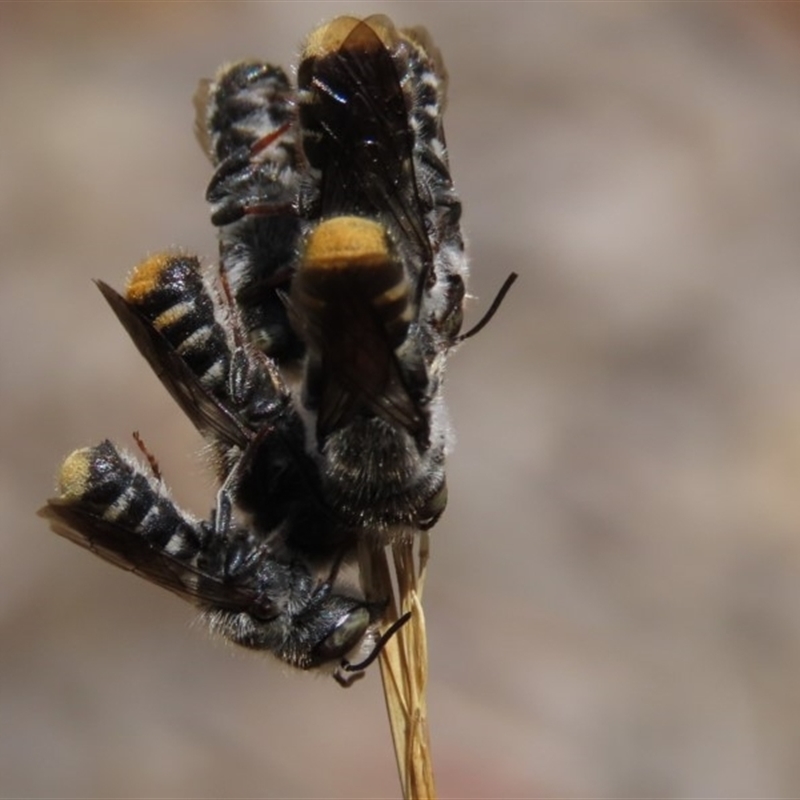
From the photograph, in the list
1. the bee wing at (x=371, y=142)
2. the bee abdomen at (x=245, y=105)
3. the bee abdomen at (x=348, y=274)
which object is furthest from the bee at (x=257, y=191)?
the bee abdomen at (x=348, y=274)

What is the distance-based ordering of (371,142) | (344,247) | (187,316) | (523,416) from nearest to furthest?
1. (344,247)
2. (371,142)
3. (187,316)
4. (523,416)

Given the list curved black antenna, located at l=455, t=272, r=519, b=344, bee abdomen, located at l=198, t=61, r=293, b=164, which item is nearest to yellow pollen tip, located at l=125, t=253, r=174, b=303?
bee abdomen, located at l=198, t=61, r=293, b=164

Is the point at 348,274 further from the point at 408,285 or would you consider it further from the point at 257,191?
the point at 257,191

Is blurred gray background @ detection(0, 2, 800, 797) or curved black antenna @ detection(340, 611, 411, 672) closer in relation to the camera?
curved black antenna @ detection(340, 611, 411, 672)

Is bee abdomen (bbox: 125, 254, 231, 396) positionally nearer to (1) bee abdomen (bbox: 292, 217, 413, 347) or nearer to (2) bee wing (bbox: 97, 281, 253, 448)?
(2) bee wing (bbox: 97, 281, 253, 448)

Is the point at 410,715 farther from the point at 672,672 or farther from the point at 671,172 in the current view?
the point at 671,172

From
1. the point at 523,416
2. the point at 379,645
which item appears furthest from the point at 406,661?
the point at 523,416
